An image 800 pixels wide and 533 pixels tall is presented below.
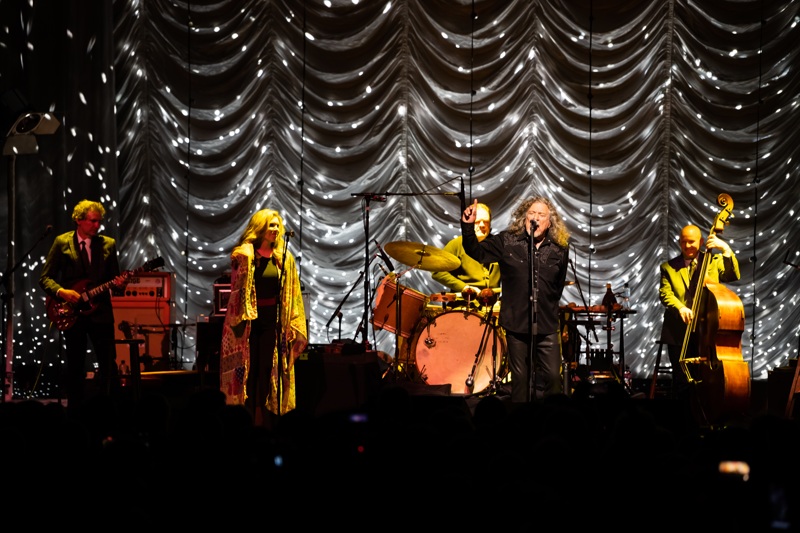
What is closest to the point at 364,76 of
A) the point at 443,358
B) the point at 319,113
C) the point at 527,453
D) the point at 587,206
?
the point at 319,113

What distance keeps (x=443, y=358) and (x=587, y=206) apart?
3430mm

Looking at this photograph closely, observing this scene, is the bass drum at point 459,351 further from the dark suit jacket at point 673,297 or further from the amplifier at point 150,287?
the amplifier at point 150,287

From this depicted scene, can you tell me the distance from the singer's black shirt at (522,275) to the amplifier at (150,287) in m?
4.21

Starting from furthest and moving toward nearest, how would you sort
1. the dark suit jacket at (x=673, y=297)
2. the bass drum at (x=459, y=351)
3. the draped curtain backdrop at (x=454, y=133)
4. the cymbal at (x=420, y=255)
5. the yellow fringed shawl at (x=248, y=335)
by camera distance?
the draped curtain backdrop at (x=454, y=133)
the bass drum at (x=459, y=351)
the cymbal at (x=420, y=255)
the dark suit jacket at (x=673, y=297)
the yellow fringed shawl at (x=248, y=335)

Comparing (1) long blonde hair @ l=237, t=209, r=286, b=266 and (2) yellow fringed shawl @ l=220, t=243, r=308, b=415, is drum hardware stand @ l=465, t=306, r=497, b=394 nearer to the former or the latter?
(2) yellow fringed shawl @ l=220, t=243, r=308, b=415

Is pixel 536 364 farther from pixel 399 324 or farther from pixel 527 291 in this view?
pixel 399 324

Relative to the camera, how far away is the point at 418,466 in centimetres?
256

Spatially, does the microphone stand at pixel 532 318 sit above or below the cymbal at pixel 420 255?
below

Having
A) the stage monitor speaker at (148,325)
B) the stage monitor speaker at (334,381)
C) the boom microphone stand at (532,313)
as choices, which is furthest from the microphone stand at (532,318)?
the stage monitor speaker at (148,325)

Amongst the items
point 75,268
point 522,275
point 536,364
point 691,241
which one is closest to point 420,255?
point 522,275

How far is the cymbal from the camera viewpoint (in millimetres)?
8547

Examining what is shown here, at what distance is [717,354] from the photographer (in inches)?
262

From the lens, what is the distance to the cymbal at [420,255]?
336 inches

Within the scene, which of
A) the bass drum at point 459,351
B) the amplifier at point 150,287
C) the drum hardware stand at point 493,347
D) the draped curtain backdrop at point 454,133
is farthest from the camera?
the draped curtain backdrop at point 454,133
